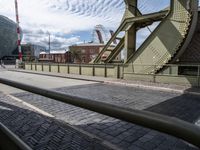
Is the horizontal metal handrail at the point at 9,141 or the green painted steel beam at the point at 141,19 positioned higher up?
the green painted steel beam at the point at 141,19

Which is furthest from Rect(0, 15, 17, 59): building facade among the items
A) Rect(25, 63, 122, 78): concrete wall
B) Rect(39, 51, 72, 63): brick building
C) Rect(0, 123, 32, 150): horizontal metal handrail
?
Rect(0, 123, 32, 150): horizontal metal handrail

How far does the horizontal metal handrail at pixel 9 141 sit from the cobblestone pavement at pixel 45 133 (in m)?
1.30

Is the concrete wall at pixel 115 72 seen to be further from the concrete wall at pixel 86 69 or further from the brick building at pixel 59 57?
the brick building at pixel 59 57

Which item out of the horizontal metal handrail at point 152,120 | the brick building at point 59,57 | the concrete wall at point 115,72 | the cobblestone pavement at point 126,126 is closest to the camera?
the horizontal metal handrail at point 152,120

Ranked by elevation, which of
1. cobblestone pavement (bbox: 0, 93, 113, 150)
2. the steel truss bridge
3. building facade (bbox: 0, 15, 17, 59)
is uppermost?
building facade (bbox: 0, 15, 17, 59)

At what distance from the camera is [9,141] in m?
2.27

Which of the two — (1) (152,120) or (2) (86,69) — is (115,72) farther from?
(1) (152,120)

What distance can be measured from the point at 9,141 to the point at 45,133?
2.14 metres

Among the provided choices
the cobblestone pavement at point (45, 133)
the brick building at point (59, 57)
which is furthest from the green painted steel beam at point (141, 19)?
the brick building at point (59, 57)

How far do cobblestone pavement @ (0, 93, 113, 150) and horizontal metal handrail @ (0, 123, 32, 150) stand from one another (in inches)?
51.2

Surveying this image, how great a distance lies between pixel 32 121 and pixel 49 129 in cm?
80

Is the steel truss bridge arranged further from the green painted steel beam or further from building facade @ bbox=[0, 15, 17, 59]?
building facade @ bbox=[0, 15, 17, 59]

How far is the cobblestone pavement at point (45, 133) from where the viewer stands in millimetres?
3773

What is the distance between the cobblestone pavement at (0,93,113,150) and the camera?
377 cm
